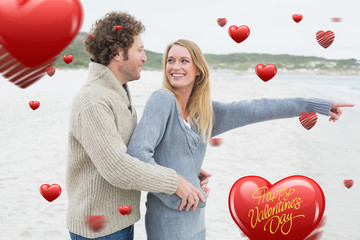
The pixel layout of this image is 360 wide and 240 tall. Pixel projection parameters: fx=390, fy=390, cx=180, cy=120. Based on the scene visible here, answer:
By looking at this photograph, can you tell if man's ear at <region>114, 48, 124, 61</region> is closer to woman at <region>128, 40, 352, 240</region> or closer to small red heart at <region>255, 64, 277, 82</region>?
woman at <region>128, 40, 352, 240</region>

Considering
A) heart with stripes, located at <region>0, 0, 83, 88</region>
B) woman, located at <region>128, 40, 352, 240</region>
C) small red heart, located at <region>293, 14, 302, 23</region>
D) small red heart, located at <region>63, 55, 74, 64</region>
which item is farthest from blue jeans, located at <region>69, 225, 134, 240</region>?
small red heart, located at <region>293, 14, 302, 23</region>

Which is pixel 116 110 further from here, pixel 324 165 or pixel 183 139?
pixel 324 165

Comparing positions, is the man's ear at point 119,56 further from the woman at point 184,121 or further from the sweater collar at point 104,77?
the woman at point 184,121

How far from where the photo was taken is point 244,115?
2211 millimetres

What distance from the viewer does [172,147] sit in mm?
1863

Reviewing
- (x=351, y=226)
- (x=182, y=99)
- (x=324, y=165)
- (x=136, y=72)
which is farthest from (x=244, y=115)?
(x=324, y=165)

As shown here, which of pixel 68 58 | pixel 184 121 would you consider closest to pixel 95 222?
pixel 184 121

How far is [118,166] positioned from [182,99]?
0.72 meters

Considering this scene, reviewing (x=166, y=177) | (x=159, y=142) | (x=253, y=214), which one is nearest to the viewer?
(x=166, y=177)

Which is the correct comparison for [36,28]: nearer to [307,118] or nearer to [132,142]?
[132,142]

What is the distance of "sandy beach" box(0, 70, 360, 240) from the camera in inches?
164

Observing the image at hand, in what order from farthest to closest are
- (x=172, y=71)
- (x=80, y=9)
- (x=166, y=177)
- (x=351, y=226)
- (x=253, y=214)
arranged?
(x=351, y=226), (x=253, y=214), (x=172, y=71), (x=166, y=177), (x=80, y=9)

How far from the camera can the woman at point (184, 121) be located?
1.76 metres

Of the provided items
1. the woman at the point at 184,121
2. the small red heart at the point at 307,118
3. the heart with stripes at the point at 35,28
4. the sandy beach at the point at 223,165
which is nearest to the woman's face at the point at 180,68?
the woman at the point at 184,121
